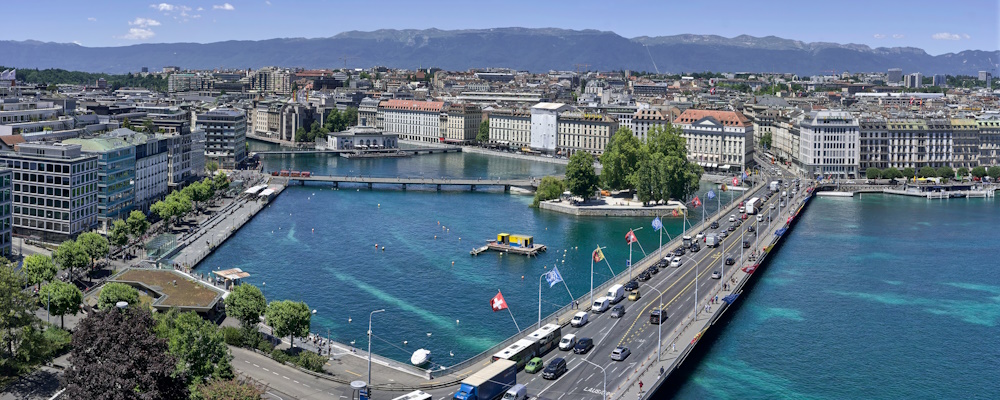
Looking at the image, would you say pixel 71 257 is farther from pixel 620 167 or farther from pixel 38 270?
pixel 620 167

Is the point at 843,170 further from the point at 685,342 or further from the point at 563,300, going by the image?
the point at 685,342

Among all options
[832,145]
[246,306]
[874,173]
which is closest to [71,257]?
[246,306]

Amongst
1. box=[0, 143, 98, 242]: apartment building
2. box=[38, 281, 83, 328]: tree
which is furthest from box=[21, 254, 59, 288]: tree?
box=[0, 143, 98, 242]: apartment building

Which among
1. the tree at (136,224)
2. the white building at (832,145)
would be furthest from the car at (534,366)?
the white building at (832,145)

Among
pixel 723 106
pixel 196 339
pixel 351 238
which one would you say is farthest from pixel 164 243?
pixel 723 106

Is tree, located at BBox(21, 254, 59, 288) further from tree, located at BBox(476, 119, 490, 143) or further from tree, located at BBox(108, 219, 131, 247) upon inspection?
tree, located at BBox(476, 119, 490, 143)

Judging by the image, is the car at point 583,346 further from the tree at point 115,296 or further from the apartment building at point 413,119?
the apartment building at point 413,119

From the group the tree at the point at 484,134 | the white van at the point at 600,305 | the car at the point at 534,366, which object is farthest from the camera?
the tree at the point at 484,134
